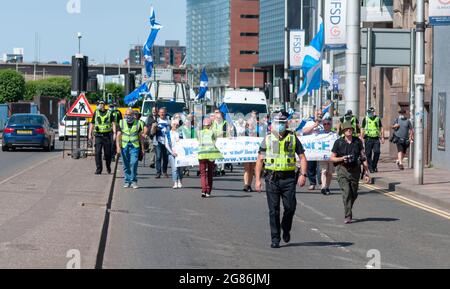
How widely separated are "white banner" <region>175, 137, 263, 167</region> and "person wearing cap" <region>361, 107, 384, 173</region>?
537 centimetres

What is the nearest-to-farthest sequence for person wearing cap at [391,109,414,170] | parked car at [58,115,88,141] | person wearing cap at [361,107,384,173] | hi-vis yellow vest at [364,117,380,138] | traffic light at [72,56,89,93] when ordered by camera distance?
1. person wearing cap at [361,107,384,173]
2. hi-vis yellow vest at [364,117,380,138]
3. person wearing cap at [391,109,414,170]
4. traffic light at [72,56,89,93]
5. parked car at [58,115,88,141]

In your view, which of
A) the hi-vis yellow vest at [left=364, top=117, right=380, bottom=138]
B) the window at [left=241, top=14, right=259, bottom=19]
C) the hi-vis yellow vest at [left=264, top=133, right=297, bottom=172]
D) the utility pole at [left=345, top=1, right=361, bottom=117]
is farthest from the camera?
the window at [left=241, top=14, right=259, bottom=19]

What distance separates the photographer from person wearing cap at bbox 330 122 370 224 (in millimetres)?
17469

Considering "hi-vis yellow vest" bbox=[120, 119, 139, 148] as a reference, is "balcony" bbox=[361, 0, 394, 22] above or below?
above

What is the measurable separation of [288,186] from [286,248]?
0.83m

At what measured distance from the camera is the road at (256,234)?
12.5 meters

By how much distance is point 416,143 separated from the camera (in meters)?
Answer: 25.3

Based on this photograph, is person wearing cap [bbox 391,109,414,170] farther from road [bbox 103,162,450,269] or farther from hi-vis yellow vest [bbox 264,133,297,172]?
hi-vis yellow vest [bbox 264,133,297,172]

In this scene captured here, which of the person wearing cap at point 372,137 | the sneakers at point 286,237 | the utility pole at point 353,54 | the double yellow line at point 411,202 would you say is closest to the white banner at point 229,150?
the double yellow line at point 411,202

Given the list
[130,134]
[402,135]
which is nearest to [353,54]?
[402,135]

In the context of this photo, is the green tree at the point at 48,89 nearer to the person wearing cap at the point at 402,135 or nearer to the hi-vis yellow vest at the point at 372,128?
the person wearing cap at the point at 402,135

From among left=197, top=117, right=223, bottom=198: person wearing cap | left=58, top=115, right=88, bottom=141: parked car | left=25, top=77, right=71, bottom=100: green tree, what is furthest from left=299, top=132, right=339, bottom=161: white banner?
left=25, top=77, right=71, bottom=100: green tree

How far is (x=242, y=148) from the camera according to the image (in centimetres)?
2525
